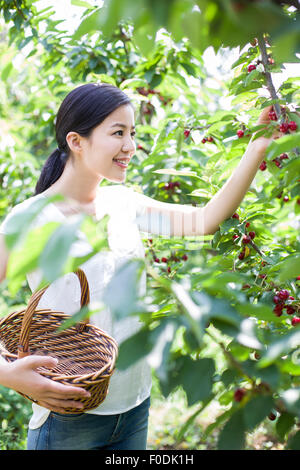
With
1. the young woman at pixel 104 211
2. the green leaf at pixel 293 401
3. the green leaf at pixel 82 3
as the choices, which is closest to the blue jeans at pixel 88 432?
the young woman at pixel 104 211

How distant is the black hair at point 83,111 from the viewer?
1.61 metres

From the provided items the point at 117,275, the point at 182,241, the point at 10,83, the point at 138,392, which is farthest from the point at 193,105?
the point at 10,83

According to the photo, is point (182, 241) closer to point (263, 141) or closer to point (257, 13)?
point (263, 141)

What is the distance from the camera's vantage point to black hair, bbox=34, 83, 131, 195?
1606 mm

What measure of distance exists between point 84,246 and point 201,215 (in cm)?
97

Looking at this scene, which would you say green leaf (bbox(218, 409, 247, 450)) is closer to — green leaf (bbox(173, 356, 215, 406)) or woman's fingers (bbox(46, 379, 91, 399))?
green leaf (bbox(173, 356, 215, 406))

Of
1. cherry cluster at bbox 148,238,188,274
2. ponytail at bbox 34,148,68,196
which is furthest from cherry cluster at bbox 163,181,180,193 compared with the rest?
ponytail at bbox 34,148,68,196

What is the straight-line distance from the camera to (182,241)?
6.19 ft

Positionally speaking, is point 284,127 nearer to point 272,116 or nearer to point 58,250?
point 272,116

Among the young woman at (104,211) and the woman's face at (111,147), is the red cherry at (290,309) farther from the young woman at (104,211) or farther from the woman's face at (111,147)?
the woman's face at (111,147)

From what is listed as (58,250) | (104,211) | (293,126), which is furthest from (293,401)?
(104,211)

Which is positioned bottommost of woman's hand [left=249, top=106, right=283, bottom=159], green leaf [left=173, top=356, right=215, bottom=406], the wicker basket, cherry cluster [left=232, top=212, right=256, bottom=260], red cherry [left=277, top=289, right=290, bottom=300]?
the wicker basket

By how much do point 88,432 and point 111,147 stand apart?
887mm

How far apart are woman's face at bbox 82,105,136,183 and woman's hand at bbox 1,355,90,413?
0.65m
